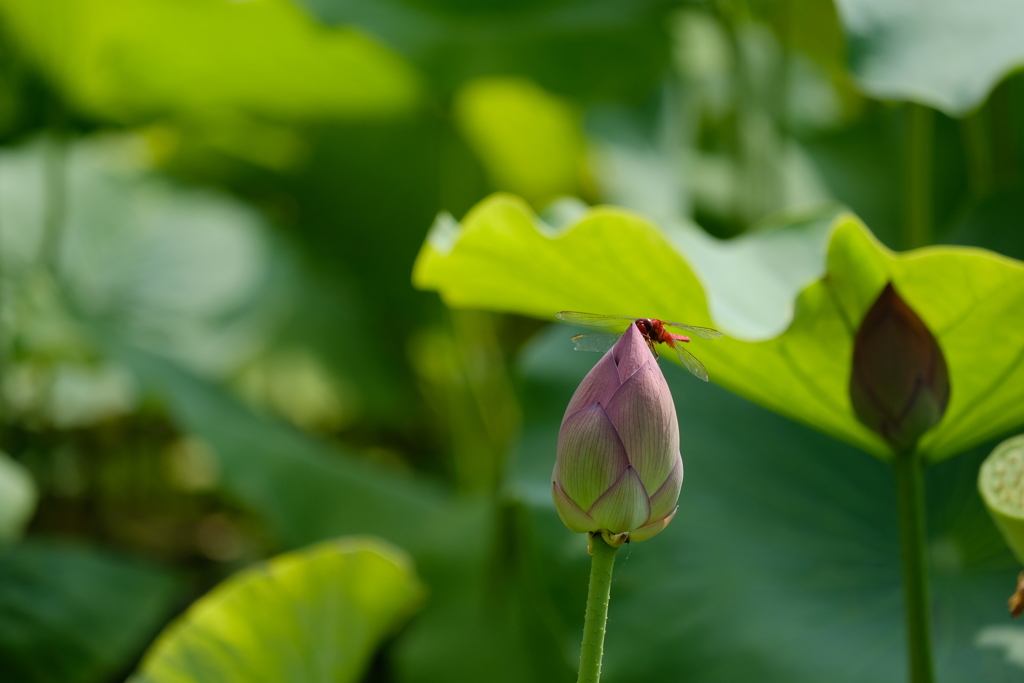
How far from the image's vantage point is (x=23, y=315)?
1.24 m

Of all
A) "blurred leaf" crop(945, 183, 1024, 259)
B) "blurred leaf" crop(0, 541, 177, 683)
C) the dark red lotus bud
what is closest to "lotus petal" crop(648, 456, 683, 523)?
the dark red lotus bud

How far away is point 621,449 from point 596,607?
0.06m

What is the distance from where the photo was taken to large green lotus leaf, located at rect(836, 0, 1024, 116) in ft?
1.91

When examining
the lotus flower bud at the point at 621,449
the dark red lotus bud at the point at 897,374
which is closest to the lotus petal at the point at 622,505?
the lotus flower bud at the point at 621,449

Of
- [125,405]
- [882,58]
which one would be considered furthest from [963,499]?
[125,405]

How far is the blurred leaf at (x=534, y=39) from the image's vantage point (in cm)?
107

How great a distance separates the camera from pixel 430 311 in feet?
5.04

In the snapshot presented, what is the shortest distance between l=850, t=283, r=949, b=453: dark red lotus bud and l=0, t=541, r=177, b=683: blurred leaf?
78 cm

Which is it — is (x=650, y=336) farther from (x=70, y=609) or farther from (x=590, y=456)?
(x=70, y=609)

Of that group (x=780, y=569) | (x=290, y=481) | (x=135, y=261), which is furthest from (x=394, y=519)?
(x=135, y=261)

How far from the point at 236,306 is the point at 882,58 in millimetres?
991

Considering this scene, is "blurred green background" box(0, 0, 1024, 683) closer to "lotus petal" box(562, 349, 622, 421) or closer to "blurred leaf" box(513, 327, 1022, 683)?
"blurred leaf" box(513, 327, 1022, 683)

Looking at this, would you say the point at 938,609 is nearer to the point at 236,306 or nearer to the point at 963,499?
the point at 963,499

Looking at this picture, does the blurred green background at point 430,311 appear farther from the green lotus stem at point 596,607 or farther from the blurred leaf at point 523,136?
the green lotus stem at point 596,607
